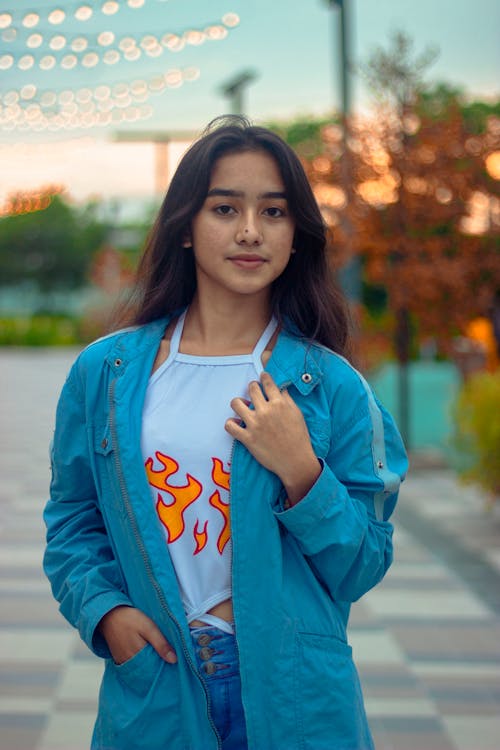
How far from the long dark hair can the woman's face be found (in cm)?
2

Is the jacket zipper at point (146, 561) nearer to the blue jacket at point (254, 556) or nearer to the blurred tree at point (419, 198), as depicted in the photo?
the blue jacket at point (254, 556)

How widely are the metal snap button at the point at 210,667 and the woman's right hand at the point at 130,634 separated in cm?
5

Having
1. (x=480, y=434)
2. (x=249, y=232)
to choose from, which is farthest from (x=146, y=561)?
(x=480, y=434)

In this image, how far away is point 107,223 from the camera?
59.4 metres

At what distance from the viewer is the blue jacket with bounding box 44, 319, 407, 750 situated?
5.66ft

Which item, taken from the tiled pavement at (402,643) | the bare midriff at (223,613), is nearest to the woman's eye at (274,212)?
the bare midriff at (223,613)

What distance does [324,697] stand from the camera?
5.70 ft

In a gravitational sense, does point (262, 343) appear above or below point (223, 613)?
above

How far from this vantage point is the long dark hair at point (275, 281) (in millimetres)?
1881

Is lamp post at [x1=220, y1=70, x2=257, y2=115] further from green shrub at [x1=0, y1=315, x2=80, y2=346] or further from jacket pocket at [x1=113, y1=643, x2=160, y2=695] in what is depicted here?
green shrub at [x1=0, y1=315, x2=80, y2=346]

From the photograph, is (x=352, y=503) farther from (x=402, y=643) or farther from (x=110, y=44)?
(x=110, y=44)

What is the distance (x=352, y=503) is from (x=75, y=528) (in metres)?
0.50

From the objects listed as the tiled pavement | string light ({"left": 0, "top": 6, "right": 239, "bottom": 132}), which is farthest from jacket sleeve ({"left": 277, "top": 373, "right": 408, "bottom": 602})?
string light ({"left": 0, "top": 6, "right": 239, "bottom": 132})

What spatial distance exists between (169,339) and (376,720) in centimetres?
Answer: 230
